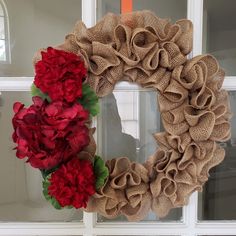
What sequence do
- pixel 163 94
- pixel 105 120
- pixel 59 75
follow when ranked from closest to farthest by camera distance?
pixel 59 75 → pixel 163 94 → pixel 105 120

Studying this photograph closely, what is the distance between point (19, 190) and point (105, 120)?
0.96 ft

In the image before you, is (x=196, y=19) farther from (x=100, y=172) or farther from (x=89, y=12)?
(x=100, y=172)

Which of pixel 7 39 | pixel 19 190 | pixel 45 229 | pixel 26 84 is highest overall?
pixel 7 39

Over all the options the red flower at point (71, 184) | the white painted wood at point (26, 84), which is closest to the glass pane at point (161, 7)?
the white painted wood at point (26, 84)

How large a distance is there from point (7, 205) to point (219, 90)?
2.02 feet

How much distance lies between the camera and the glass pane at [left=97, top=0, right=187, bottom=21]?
89 centimetres

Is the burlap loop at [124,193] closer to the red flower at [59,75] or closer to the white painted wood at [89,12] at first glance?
the red flower at [59,75]

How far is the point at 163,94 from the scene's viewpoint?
83 cm

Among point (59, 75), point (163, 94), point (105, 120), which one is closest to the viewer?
point (59, 75)

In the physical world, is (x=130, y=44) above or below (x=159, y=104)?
above

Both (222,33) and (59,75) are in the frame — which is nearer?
(59,75)

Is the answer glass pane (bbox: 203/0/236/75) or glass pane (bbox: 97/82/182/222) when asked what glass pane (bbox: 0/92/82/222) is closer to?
glass pane (bbox: 97/82/182/222)

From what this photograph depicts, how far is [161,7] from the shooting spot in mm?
A: 898

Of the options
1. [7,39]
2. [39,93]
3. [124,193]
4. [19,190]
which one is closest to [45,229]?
Answer: [19,190]
